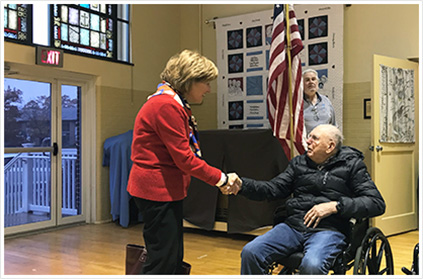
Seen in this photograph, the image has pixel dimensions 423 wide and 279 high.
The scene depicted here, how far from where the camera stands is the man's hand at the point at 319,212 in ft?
7.81

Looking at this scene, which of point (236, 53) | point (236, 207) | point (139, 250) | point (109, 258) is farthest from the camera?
point (236, 53)

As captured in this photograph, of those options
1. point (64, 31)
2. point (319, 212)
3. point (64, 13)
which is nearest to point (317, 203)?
point (319, 212)

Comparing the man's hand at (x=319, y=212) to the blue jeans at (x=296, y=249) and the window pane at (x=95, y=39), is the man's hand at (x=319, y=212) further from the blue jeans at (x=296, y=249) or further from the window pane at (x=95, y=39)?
the window pane at (x=95, y=39)

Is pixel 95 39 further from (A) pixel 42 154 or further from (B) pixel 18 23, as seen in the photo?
(A) pixel 42 154

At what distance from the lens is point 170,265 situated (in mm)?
2096

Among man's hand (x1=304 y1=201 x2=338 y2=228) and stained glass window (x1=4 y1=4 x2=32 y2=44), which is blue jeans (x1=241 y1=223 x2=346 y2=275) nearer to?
man's hand (x1=304 y1=201 x2=338 y2=228)

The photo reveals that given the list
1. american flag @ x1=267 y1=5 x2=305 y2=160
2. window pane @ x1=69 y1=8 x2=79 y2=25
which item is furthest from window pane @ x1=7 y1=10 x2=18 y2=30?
american flag @ x1=267 y1=5 x2=305 y2=160

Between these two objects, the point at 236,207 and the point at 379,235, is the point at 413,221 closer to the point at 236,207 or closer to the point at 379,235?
the point at 236,207

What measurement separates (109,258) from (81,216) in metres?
1.79

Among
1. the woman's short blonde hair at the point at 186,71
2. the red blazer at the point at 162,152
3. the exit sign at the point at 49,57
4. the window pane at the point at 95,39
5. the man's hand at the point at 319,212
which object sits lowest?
the man's hand at the point at 319,212

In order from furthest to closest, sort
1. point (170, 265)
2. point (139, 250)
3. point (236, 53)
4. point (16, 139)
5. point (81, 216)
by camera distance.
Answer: point (236, 53) → point (81, 216) → point (16, 139) → point (139, 250) → point (170, 265)

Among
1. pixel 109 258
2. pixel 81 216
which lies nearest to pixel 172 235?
pixel 109 258

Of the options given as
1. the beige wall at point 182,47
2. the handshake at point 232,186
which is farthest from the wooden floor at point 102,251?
the handshake at point 232,186

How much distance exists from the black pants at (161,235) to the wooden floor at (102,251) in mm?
1411
